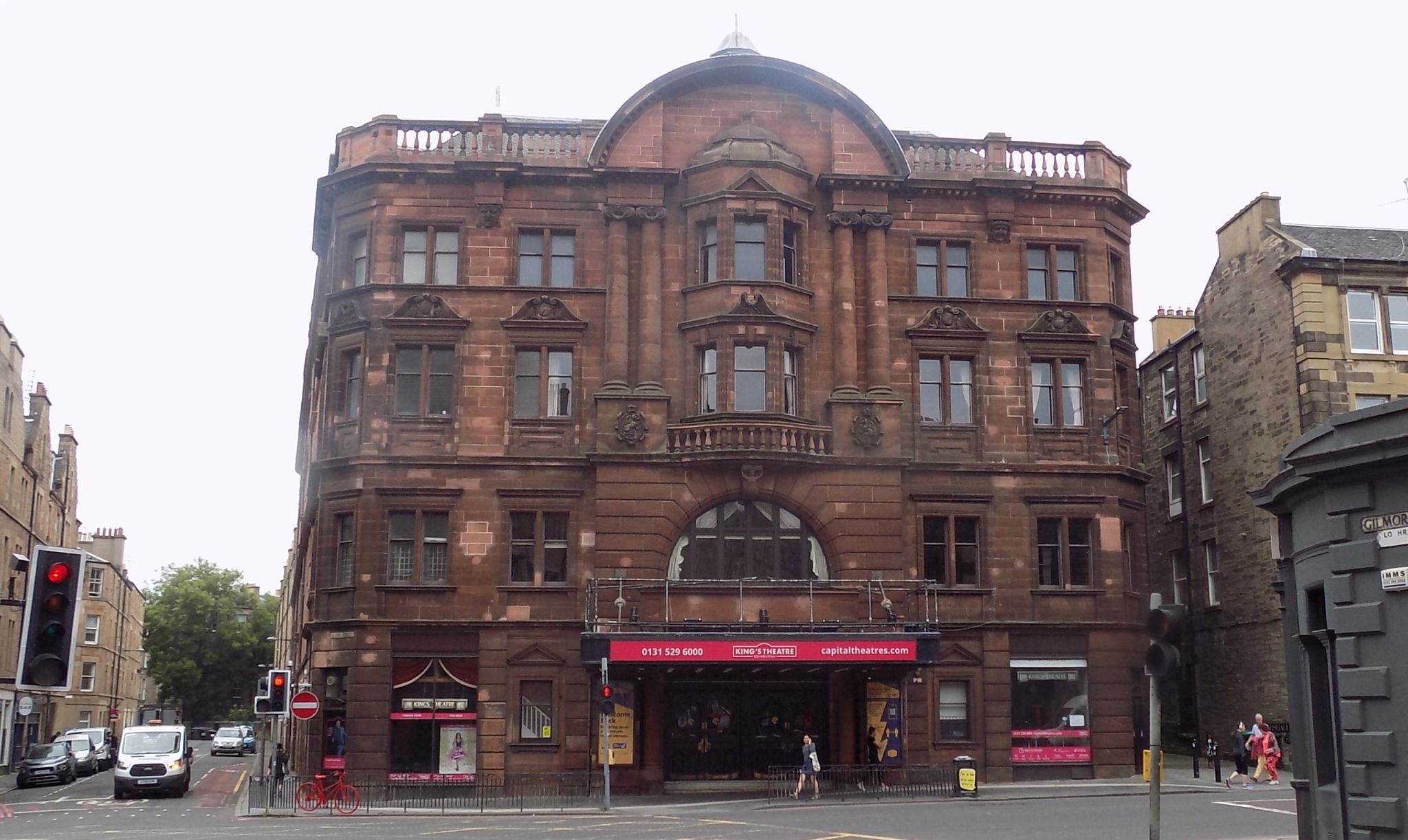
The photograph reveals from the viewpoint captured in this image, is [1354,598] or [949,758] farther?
[949,758]

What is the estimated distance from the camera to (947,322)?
A: 1558 inches

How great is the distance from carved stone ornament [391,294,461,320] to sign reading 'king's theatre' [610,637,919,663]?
1076 cm

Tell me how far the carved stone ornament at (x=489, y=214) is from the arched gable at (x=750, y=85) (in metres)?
→ 2.94

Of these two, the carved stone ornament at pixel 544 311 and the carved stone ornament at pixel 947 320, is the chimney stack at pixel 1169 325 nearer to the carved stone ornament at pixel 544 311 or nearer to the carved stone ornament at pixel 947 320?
the carved stone ornament at pixel 947 320

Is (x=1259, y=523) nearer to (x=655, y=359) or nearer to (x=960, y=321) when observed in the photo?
(x=960, y=321)

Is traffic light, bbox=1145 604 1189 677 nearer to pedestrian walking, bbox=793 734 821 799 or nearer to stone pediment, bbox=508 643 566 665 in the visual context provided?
pedestrian walking, bbox=793 734 821 799

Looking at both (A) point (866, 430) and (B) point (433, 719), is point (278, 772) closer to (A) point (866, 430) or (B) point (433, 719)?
(B) point (433, 719)

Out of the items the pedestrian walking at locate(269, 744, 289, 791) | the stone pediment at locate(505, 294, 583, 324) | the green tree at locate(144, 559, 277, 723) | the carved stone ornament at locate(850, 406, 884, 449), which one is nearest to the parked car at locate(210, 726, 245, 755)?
the green tree at locate(144, 559, 277, 723)

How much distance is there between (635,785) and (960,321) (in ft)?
51.4

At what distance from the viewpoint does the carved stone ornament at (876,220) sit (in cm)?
3938

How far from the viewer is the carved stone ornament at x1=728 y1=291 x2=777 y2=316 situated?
37.8 m

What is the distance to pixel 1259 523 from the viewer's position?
43.1 metres

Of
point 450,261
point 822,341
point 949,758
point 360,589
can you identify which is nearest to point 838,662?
point 949,758

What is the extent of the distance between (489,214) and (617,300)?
435cm
